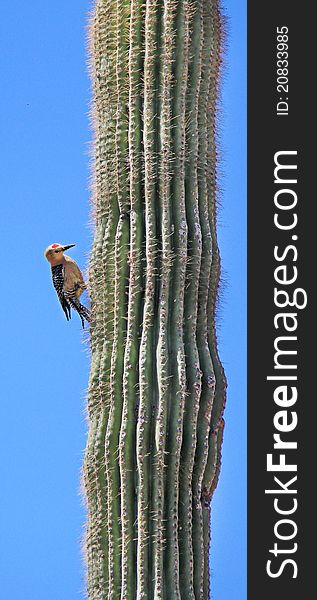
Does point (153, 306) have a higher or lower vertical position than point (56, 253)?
lower

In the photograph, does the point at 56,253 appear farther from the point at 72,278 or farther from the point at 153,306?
the point at 153,306

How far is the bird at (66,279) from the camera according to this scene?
7.55 m

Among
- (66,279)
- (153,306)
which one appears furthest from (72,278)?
(153,306)

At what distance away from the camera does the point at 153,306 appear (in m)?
6.95

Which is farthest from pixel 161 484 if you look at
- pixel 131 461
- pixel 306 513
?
pixel 306 513

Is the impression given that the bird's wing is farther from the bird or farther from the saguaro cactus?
the saguaro cactus

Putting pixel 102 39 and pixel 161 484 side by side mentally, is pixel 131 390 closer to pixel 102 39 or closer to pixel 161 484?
pixel 161 484

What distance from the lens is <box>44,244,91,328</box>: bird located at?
297 inches

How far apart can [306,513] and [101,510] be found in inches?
41.8

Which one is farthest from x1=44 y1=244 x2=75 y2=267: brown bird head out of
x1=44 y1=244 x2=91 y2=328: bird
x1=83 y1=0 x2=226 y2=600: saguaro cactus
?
x1=83 y1=0 x2=226 y2=600: saguaro cactus

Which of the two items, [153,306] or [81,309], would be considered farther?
[81,309]

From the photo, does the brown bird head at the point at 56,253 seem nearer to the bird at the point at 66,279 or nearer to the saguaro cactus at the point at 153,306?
the bird at the point at 66,279

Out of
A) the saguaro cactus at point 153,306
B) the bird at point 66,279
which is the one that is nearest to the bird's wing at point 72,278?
→ the bird at point 66,279

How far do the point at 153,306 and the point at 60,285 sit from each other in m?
0.92
